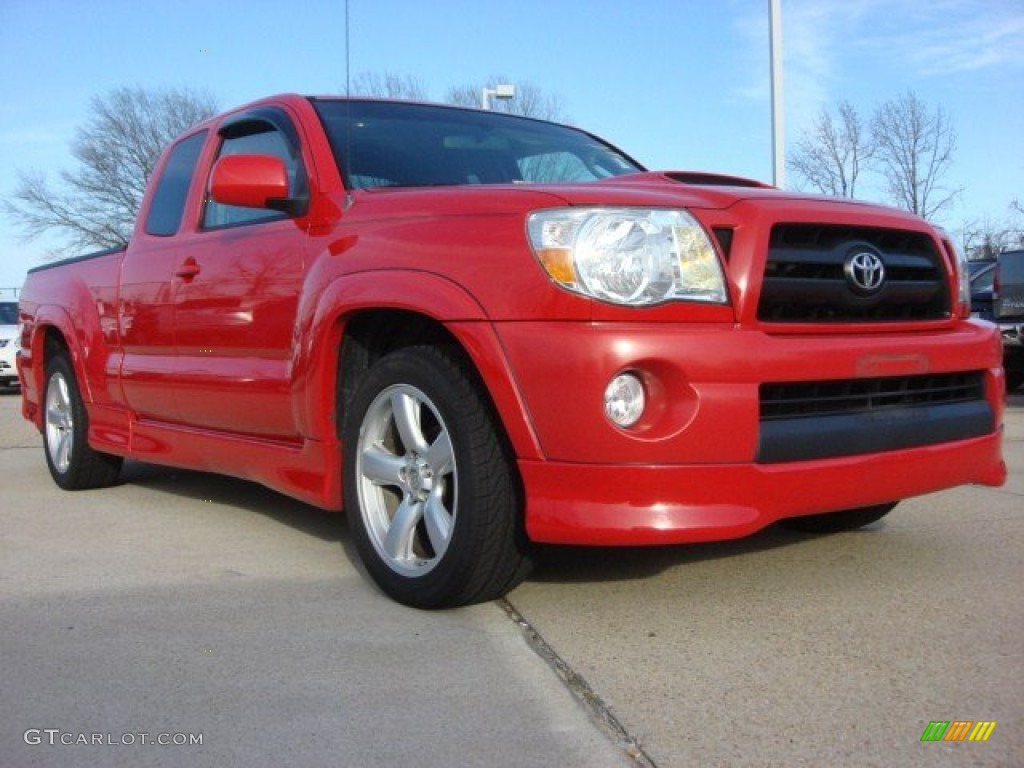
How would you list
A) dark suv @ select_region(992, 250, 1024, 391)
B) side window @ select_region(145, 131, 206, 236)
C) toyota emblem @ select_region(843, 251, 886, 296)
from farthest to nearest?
dark suv @ select_region(992, 250, 1024, 391) < side window @ select_region(145, 131, 206, 236) < toyota emblem @ select_region(843, 251, 886, 296)

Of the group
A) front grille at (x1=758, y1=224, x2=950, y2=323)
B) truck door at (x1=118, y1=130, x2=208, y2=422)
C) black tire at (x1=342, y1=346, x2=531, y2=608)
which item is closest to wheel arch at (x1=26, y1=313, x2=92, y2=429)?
truck door at (x1=118, y1=130, x2=208, y2=422)

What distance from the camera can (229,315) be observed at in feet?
13.4

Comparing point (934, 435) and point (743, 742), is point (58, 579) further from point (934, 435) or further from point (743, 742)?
point (934, 435)

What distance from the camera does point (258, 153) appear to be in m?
4.40

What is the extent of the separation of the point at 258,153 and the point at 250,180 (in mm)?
861

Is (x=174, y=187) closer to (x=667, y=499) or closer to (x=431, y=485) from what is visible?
(x=431, y=485)

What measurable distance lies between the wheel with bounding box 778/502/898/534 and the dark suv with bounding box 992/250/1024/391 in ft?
23.6

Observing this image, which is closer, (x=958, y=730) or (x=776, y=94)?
(x=958, y=730)

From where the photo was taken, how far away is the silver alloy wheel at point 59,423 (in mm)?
5698

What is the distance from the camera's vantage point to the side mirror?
3609 millimetres

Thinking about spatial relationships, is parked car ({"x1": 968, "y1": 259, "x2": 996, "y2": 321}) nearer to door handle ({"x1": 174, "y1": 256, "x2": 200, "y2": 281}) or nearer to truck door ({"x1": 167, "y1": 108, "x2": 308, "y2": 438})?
truck door ({"x1": 167, "y1": 108, "x2": 308, "y2": 438})

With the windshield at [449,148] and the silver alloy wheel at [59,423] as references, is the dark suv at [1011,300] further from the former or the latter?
the silver alloy wheel at [59,423]

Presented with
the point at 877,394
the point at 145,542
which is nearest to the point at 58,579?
the point at 145,542

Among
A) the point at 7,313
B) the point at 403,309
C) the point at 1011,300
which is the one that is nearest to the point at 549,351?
the point at 403,309
